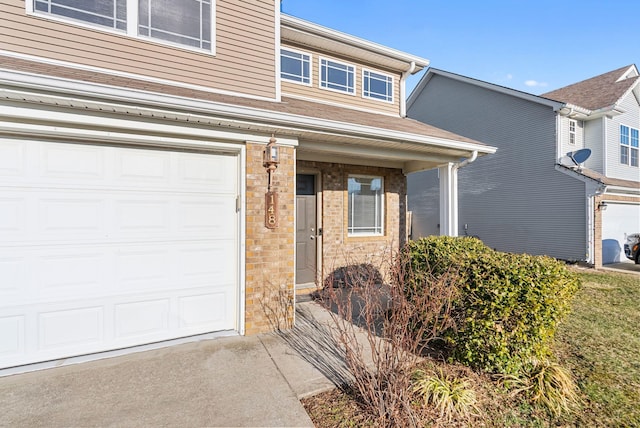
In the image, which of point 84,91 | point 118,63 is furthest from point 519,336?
point 118,63

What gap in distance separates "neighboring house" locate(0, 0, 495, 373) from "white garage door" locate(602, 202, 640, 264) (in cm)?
911

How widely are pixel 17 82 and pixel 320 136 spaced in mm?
3369

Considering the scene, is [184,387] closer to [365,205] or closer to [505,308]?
[505,308]

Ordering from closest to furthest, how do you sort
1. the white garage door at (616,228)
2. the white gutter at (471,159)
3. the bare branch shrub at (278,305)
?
1. the bare branch shrub at (278,305)
2. the white gutter at (471,159)
3. the white garage door at (616,228)

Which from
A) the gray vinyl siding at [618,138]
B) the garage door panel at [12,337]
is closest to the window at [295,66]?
the garage door panel at [12,337]

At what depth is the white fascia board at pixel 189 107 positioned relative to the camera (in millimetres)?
2842

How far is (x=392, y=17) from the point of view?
8.96 metres

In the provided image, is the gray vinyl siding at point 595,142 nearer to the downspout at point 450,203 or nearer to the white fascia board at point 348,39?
the white fascia board at point 348,39

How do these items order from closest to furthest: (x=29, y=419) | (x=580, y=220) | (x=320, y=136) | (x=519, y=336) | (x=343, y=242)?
1. (x=29, y=419)
2. (x=519, y=336)
3. (x=320, y=136)
4. (x=343, y=242)
5. (x=580, y=220)

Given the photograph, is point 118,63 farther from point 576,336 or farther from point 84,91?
point 576,336

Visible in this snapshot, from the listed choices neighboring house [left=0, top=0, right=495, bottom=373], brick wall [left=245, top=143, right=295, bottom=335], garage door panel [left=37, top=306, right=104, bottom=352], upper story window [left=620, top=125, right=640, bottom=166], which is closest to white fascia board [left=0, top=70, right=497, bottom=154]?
neighboring house [left=0, top=0, right=495, bottom=373]

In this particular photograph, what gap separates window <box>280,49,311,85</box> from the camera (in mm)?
6754

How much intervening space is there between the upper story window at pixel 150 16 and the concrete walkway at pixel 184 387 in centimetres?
451

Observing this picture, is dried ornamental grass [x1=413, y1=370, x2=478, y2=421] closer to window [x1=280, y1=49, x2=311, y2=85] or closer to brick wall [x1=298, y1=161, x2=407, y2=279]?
Result: brick wall [x1=298, y1=161, x2=407, y2=279]
